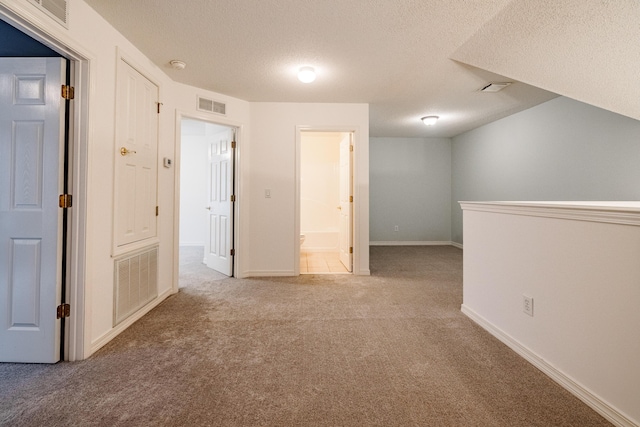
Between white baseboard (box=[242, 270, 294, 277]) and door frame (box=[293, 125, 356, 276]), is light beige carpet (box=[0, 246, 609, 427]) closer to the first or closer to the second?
white baseboard (box=[242, 270, 294, 277])

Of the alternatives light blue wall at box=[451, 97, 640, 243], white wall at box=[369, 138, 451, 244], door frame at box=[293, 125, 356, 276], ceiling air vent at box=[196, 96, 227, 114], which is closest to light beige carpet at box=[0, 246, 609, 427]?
door frame at box=[293, 125, 356, 276]

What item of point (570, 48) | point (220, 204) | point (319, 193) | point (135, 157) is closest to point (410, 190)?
point (319, 193)

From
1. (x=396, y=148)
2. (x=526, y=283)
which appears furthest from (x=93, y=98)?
(x=396, y=148)

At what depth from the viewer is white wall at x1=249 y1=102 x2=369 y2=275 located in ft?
13.1

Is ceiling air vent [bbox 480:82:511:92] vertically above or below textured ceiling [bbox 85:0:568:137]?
above

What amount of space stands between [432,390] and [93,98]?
110 inches

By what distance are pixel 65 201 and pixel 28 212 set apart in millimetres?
225

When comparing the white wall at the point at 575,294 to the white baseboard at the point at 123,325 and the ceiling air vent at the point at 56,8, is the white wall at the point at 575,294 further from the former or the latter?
the ceiling air vent at the point at 56,8

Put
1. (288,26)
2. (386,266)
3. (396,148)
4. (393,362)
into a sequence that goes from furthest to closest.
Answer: (396,148) → (386,266) → (288,26) → (393,362)

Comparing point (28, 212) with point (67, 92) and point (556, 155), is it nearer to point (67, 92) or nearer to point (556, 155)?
point (67, 92)

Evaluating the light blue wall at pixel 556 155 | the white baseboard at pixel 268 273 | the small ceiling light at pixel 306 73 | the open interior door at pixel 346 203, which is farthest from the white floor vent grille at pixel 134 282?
the light blue wall at pixel 556 155

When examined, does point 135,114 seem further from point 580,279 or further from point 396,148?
point 396,148

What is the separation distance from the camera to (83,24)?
6.30ft

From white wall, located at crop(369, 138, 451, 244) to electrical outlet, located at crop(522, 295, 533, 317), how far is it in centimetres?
478
